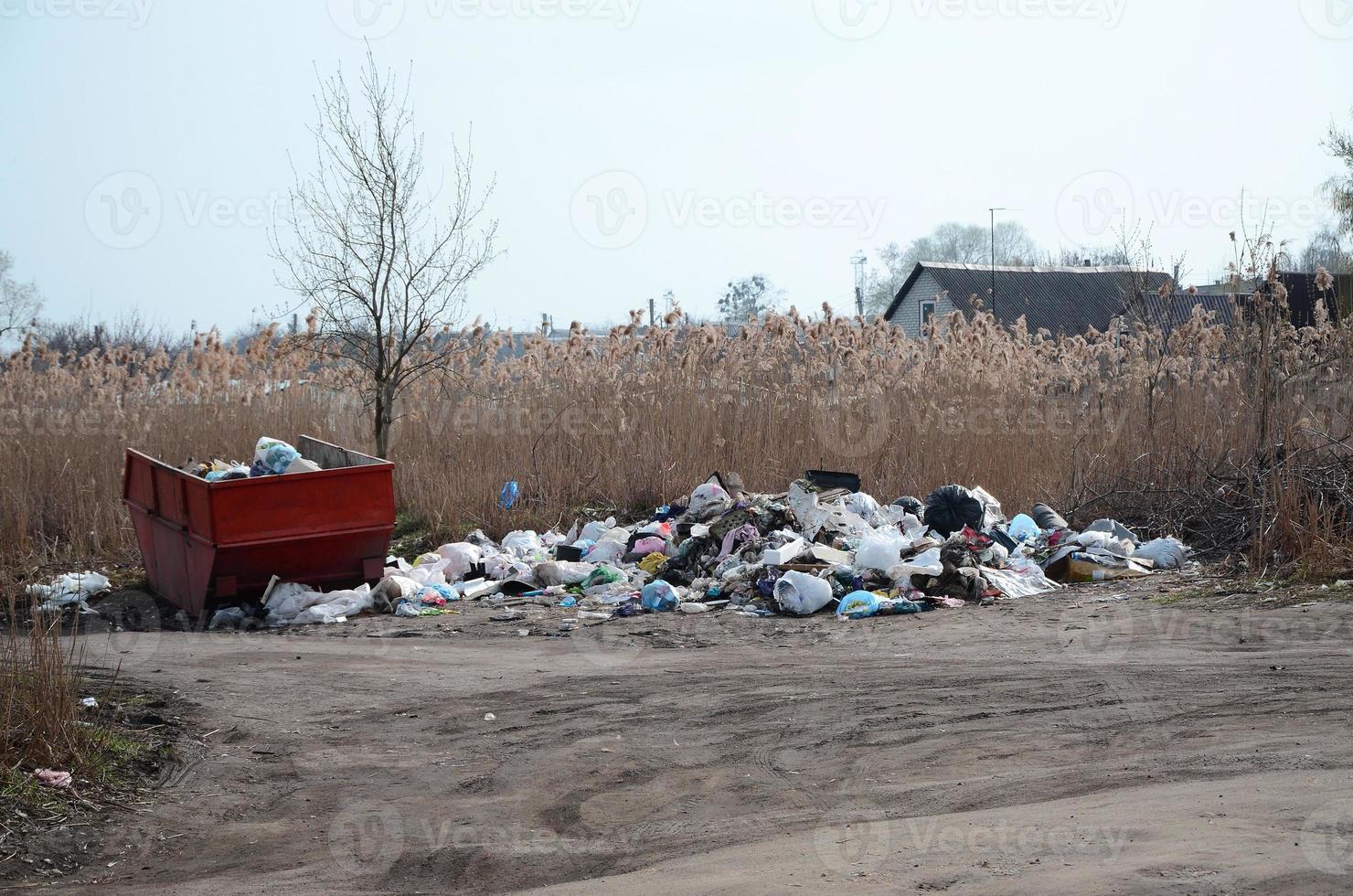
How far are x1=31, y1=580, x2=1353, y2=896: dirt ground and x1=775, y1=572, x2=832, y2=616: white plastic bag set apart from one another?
849mm

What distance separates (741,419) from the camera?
48.1 ft

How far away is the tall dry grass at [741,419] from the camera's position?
40.1 feet

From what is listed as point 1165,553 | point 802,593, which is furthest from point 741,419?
point 1165,553

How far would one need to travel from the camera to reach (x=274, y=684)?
294 inches

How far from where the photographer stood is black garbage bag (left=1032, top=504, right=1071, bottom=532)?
11969 mm

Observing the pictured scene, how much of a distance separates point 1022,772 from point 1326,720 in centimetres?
172

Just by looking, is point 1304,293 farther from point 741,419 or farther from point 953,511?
point 953,511

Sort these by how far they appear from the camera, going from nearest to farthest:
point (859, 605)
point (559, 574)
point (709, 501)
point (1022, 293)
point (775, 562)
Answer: point (859, 605), point (775, 562), point (559, 574), point (709, 501), point (1022, 293)

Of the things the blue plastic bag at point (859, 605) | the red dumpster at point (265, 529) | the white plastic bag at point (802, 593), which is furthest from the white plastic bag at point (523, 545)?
the blue plastic bag at point (859, 605)

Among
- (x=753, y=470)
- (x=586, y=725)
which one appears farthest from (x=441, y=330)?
(x=586, y=725)

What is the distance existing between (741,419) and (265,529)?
6577 mm

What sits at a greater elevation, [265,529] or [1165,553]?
[265,529]

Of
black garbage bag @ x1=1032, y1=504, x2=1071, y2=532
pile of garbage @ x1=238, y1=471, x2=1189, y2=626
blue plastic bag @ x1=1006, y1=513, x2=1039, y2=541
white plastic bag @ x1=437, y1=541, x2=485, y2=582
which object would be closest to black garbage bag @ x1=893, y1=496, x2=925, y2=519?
pile of garbage @ x1=238, y1=471, x2=1189, y2=626

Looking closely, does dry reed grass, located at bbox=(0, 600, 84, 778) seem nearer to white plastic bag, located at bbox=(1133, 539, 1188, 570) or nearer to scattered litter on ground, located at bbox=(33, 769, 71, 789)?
scattered litter on ground, located at bbox=(33, 769, 71, 789)
